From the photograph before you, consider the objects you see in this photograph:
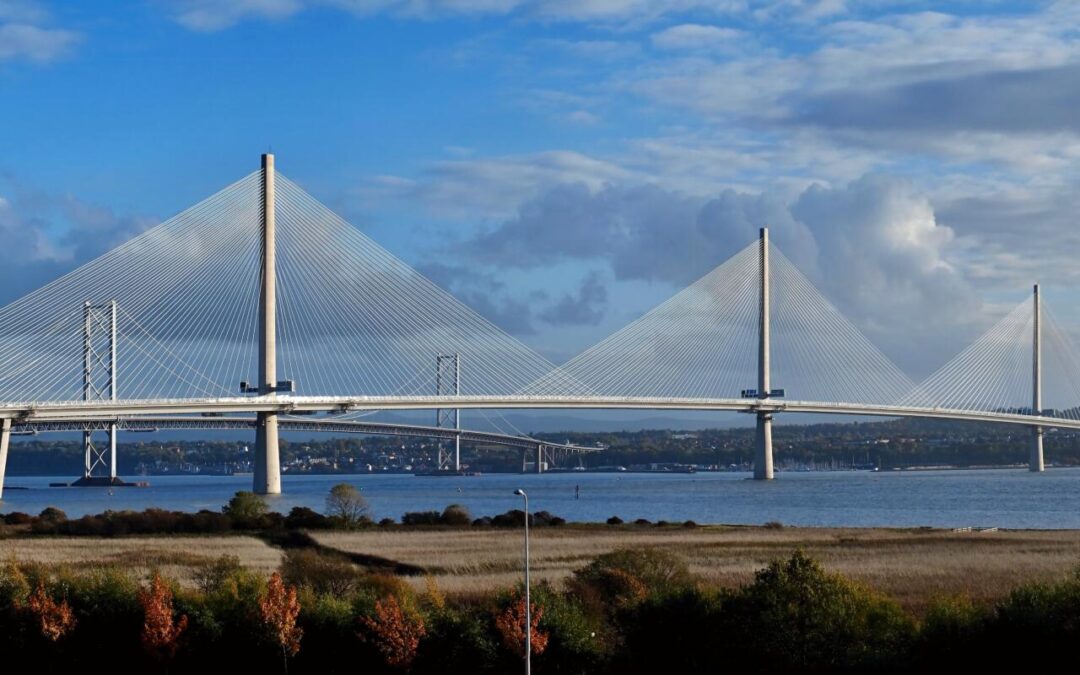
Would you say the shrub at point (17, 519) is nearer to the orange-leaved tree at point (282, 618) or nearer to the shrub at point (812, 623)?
the orange-leaved tree at point (282, 618)

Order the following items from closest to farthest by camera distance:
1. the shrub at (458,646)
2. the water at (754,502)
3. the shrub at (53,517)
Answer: the shrub at (458,646) < the shrub at (53,517) < the water at (754,502)

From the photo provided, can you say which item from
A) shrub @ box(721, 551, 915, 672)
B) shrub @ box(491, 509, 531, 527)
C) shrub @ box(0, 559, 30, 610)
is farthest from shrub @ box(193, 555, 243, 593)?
shrub @ box(491, 509, 531, 527)

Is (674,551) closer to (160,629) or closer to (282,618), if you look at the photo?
(282,618)

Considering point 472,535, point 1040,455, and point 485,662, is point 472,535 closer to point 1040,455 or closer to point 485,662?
point 485,662

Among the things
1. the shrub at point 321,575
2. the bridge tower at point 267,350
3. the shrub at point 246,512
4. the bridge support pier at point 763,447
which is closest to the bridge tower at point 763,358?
the bridge support pier at point 763,447

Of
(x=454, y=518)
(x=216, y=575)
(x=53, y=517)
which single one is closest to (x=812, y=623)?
(x=216, y=575)

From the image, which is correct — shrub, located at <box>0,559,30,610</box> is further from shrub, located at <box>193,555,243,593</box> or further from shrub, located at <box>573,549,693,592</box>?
shrub, located at <box>573,549,693,592</box>
